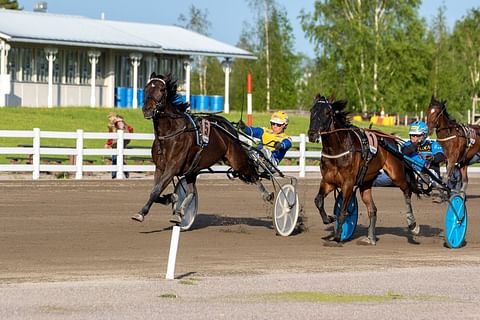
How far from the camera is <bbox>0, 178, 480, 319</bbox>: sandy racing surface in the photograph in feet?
35.0

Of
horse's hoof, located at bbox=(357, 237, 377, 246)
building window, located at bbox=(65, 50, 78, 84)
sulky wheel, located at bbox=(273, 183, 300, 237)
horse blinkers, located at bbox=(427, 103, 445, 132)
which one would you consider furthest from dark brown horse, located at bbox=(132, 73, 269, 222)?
building window, located at bbox=(65, 50, 78, 84)

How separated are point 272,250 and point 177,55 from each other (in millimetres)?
44989

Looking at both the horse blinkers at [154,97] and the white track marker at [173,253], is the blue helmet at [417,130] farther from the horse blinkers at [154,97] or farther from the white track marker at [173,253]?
the white track marker at [173,253]

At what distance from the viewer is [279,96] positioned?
275 feet

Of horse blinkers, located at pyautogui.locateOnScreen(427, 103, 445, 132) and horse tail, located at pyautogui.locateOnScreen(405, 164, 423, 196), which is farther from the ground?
horse blinkers, located at pyautogui.locateOnScreen(427, 103, 445, 132)

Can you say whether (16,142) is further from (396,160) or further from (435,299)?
(435,299)

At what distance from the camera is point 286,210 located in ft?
56.6

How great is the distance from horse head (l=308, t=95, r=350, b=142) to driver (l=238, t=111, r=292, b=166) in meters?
1.85

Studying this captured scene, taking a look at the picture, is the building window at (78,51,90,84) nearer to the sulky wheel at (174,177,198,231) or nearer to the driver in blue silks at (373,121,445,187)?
the sulky wheel at (174,177,198,231)

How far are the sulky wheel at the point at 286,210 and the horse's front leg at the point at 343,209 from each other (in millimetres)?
1156

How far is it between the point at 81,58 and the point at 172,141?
128 feet

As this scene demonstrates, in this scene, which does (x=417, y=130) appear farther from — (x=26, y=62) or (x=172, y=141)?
(x=26, y=62)

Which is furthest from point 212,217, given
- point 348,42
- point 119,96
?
point 348,42

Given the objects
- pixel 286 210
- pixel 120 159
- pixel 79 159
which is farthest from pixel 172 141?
pixel 120 159
